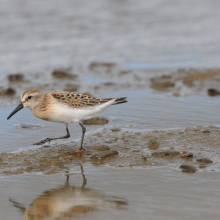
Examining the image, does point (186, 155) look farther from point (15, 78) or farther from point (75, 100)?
point (15, 78)

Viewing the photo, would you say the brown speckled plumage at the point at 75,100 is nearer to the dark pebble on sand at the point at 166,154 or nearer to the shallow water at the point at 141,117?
the shallow water at the point at 141,117

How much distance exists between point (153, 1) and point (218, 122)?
41.8ft

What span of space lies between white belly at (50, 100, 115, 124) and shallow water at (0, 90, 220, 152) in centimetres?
69

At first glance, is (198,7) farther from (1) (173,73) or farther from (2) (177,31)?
(1) (173,73)

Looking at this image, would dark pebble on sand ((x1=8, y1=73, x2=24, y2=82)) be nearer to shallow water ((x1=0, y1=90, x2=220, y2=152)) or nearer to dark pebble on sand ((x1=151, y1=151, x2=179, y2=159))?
shallow water ((x1=0, y1=90, x2=220, y2=152))

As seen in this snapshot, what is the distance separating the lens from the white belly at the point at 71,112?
6496 millimetres

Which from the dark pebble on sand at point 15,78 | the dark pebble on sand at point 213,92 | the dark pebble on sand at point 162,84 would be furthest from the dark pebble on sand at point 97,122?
the dark pebble on sand at point 15,78

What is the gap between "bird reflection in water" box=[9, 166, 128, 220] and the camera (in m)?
4.42

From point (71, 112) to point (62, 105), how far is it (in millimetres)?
175

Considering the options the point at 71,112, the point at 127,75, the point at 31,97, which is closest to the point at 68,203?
the point at 71,112

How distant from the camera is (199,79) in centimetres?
1135

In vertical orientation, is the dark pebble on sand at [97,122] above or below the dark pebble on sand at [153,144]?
above

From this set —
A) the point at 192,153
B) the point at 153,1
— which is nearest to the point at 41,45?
the point at 153,1

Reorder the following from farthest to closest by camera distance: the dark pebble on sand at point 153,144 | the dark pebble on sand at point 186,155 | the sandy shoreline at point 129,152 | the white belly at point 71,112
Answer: the dark pebble on sand at point 153,144
the white belly at point 71,112
the dark pebble on sand at point 186,155
the sandy shoreline at point 129,152
